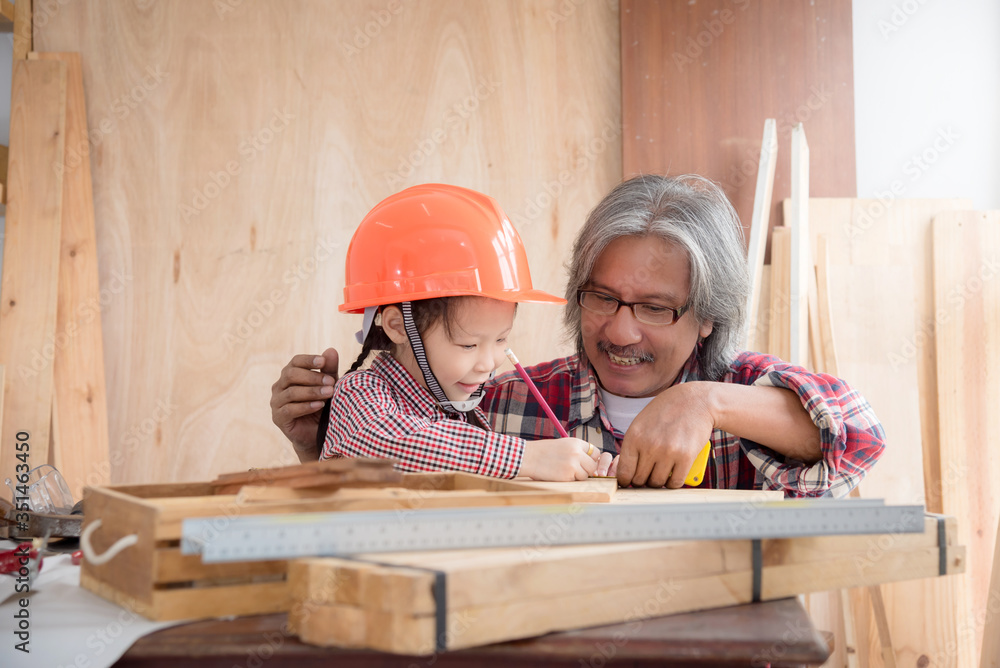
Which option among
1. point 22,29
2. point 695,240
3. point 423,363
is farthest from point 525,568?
point 22,29

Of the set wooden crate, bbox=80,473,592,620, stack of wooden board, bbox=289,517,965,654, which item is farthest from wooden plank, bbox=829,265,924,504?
wooden crate, bbox=80,473,592,620

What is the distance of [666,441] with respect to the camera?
141 cm

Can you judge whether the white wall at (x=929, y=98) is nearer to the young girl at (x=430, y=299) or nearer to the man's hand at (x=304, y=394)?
the young girl at (x=430, y=299)

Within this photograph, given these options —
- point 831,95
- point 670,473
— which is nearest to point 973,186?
point 831,95

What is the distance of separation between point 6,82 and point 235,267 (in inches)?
43.2

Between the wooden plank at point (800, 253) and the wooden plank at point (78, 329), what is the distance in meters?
2.42

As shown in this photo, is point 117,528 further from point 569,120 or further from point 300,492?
point 569,120

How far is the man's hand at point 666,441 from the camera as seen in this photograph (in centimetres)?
141

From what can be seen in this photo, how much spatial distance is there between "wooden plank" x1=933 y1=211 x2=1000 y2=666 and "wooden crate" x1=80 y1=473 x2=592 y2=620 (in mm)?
2163

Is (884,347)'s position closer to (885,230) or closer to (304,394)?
(885,230)

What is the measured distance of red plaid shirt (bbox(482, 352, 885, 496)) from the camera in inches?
60.2

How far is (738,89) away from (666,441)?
1877 millimetres

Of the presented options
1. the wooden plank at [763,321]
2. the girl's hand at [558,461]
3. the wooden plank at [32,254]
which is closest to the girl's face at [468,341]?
the girl's hand at [558,461]

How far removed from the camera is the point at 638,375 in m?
1.92
